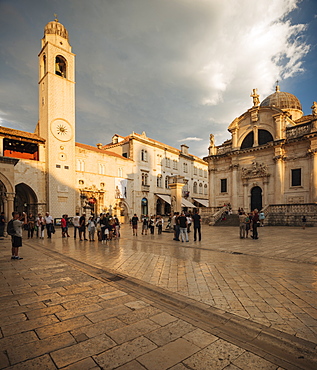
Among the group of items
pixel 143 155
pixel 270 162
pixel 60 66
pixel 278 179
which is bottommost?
pixel 278 179

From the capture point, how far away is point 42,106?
2870 cm

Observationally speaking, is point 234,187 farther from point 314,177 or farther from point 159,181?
point 159,181

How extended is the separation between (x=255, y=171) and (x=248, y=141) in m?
4.66

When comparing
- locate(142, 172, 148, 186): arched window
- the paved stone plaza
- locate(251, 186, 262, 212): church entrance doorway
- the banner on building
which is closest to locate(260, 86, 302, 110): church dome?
locate(251, 186, 262, 212): church entrance doorway

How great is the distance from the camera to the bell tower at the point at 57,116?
2712cm

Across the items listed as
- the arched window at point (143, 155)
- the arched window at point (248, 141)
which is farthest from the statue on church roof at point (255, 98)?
the arched window at point (143, 155)

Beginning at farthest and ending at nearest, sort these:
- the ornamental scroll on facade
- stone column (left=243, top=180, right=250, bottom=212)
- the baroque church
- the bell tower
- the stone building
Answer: stone column (left=243, top=180, right=250, bottom=212) → the ornamental scroll on facade → the bell tower → the baroque church → the stone building

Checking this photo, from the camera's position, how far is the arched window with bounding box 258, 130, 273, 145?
28358mm

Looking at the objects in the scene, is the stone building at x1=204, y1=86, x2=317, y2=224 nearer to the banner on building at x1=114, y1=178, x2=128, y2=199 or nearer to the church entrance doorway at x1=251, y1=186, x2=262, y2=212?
the church entrance doorway at x1=251, y1=186, x2=262, y2=212

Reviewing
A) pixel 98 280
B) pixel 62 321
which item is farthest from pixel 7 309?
pixel 98 280

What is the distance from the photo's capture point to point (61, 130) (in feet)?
92.3

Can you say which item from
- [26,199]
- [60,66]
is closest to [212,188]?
[26,199]

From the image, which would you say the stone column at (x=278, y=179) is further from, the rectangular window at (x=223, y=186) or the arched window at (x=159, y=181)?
the arched window at (x=159, y=181)

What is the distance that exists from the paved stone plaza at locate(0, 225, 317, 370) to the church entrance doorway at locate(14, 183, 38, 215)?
22405 millimetres
